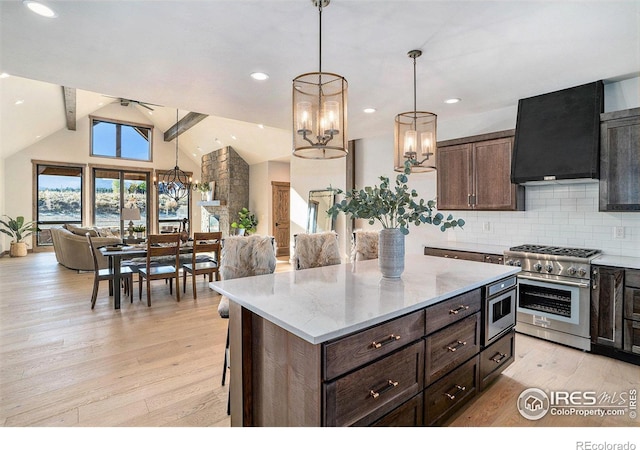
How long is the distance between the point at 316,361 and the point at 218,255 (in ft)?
13.8

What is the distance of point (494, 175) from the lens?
3.86m

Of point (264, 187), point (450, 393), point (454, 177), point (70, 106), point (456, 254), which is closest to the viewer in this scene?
point (450, 393)

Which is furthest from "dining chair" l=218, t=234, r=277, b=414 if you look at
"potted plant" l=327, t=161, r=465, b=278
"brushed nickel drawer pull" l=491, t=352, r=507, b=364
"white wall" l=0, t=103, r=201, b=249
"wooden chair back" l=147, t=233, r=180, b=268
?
"white wall" l=0, t=103, r=201, b=249

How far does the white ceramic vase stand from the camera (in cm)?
216

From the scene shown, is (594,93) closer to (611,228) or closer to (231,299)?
(611,228)

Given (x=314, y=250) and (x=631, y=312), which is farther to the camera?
(x=314, y=250)

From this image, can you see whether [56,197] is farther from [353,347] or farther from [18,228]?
[353,347]

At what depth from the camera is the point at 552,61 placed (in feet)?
9.19

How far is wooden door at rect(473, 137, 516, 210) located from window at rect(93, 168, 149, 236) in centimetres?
992

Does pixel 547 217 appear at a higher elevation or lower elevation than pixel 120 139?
lower

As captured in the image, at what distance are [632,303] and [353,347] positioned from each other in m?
2.87

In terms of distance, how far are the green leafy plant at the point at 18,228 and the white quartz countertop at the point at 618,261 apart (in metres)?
12.0

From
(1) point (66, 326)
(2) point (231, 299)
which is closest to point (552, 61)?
(2) point (231, 299)

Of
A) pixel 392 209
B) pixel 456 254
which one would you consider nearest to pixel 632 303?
pixel 456 254
